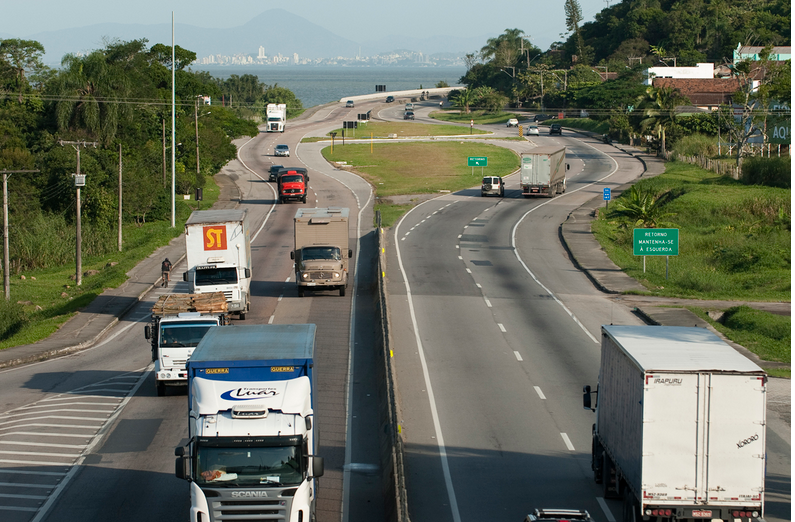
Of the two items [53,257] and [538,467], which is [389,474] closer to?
[538,467]

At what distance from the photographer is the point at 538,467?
19453 mm

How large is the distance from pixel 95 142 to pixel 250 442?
45.0 metres

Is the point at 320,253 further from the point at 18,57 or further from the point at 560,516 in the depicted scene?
the point at 18,57

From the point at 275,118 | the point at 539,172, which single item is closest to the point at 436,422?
the point at 539,172

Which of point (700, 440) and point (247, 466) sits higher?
point (700, 440)

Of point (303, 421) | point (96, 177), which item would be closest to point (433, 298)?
point (303, 421)

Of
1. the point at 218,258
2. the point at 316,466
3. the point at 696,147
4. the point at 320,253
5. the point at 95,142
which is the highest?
the point at 696,147

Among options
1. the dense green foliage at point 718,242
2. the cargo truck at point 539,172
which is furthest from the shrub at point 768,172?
the cargo truck at point 539,172

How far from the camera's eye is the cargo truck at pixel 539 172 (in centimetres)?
7156

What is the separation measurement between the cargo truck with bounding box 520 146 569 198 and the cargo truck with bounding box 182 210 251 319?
131 ft

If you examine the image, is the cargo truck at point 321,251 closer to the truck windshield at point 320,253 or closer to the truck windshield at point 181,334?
the truck windshield at point 320,253

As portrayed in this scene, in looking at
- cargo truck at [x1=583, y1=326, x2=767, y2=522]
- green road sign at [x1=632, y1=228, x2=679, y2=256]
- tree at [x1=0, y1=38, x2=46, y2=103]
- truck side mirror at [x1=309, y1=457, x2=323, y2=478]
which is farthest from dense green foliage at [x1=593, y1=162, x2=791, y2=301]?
tree at [x1=0, y1=38, x2=46, y2=103]

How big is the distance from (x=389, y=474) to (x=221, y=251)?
20135 millimetres

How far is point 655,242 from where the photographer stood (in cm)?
4181
